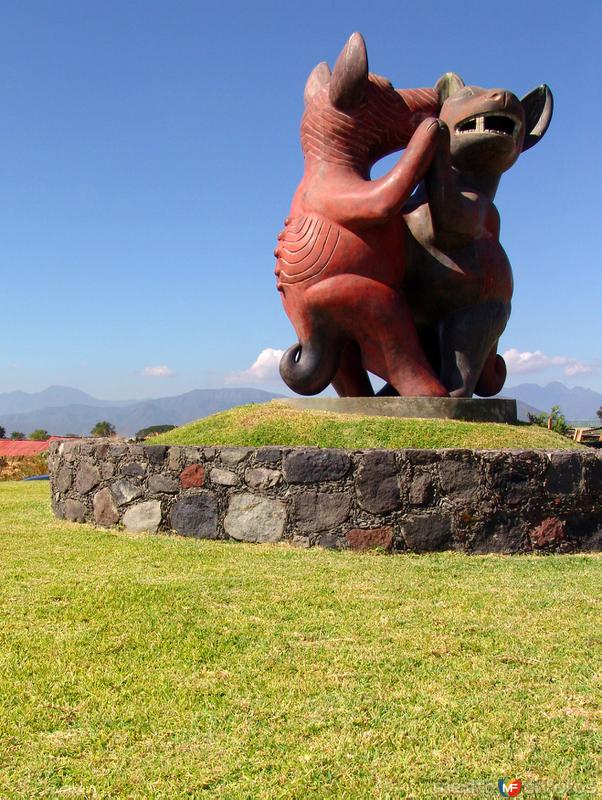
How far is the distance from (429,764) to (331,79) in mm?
7715


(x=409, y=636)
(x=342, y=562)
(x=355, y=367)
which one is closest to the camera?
(x=409, y=636)

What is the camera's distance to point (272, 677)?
3195 millimetres

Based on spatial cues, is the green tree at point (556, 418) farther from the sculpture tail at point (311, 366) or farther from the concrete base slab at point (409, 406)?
the sculpture tail at point (311, 366)

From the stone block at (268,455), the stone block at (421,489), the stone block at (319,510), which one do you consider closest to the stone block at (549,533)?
the stone block at (421,489)

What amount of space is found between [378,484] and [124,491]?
241 centimetres

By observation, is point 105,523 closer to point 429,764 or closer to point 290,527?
point 290,527

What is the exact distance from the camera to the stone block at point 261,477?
6150 millimetres

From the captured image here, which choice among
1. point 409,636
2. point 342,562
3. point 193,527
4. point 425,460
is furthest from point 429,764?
point 193,527

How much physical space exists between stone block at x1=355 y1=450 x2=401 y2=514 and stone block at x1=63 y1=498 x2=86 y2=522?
2944 mm

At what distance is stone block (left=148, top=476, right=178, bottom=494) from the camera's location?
21.5 ft

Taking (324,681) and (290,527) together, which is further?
(290,527)

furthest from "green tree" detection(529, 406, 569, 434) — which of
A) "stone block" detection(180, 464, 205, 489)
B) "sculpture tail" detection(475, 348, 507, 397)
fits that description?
"stone block" detection(180, 464, 205, 489)

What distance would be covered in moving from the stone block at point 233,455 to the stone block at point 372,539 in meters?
1.14

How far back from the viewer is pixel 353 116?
28.1 feet
